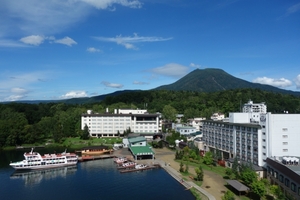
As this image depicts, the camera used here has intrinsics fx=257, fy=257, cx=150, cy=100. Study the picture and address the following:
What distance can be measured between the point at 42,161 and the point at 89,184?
1242cm

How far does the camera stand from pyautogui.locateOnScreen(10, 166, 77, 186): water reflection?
31.6 meters

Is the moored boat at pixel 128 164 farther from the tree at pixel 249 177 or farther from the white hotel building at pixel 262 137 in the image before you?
the tree at pixel 249 177

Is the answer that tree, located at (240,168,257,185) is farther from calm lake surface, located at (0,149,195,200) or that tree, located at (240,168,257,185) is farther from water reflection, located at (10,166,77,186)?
water reflection, located at (10,166,77,186)

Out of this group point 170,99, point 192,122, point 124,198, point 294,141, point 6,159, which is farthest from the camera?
point 170,99

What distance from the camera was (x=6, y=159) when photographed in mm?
41875

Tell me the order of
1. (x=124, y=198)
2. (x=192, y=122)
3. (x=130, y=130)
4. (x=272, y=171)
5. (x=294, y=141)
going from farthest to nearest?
1. (x=192, y=122)
2. (x=130, y=130)
3. (x=294, y=141)
4. (x=272, y=171)
5. (x=124, y=198)

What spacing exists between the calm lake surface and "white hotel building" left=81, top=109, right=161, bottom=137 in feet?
85.8

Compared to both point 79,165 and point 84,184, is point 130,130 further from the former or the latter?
point 84,184

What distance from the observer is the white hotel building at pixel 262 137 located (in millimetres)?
29469

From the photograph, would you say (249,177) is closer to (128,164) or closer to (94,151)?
(128,164)

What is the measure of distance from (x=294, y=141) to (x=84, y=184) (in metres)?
24.4

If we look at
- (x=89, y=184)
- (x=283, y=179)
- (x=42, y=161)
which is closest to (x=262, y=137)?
(x=283, y=179)

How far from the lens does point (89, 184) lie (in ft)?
94.7

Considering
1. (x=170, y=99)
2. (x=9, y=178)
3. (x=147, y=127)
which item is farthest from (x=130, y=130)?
(x=170, y=99)
